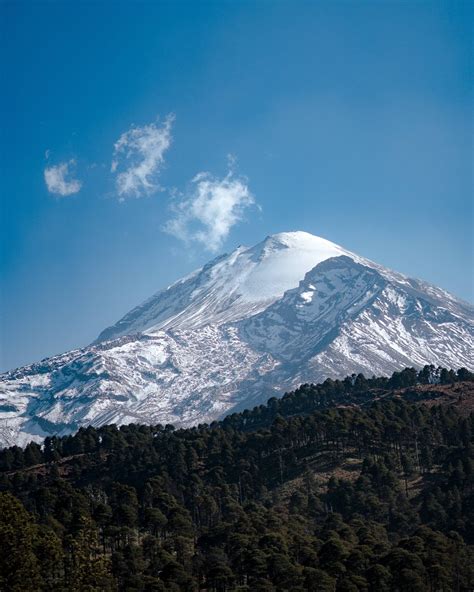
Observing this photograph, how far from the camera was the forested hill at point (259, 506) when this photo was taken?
7756cm

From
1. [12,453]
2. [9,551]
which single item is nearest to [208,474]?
[12,453]

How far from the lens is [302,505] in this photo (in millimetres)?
117750

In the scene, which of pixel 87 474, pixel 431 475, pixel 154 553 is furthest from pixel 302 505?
pixel 87 474

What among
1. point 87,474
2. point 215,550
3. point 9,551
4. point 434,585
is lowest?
point 434,585

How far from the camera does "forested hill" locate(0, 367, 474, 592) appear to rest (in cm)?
7756

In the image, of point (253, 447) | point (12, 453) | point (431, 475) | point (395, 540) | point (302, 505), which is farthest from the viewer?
point (12, 453)

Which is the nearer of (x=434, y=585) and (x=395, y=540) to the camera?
(x=434, y=585)

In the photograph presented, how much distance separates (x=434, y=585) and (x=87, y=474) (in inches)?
3259

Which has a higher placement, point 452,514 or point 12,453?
point 12,453

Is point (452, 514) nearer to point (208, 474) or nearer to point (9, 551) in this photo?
point (208, 474)

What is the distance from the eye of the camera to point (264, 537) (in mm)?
89312

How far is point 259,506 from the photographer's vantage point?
114 m

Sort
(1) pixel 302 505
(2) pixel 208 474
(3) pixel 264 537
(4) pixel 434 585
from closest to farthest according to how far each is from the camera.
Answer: (4) pixel 434 585 → (3) pixel 264 537 → (1) pixel 302 505 → (2) pixel 208 474

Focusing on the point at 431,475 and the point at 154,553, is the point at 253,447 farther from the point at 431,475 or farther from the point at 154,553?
the point at 154,553
